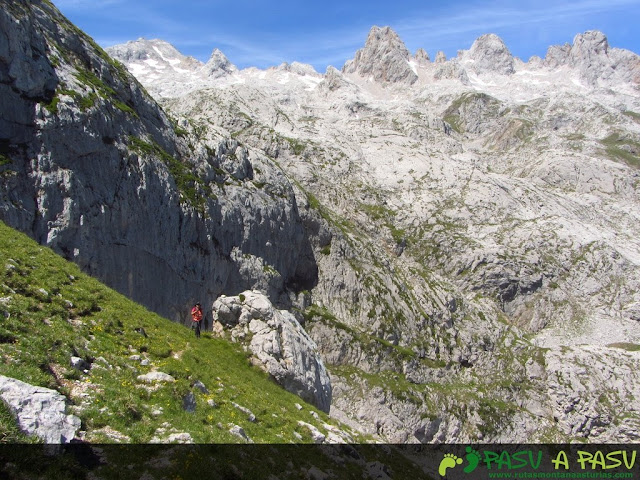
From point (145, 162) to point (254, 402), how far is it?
155 feet

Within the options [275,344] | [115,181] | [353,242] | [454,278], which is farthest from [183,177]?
[454,278]

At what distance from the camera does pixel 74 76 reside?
57500mm

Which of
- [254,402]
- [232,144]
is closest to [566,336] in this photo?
[232,144]

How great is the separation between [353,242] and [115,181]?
6239 cm

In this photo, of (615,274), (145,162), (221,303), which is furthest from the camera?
(615,274)

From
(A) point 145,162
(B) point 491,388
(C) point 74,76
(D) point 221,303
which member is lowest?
(B) point 491,388

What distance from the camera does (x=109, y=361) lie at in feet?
62.5

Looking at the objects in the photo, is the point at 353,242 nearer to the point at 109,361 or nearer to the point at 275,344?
the point at 275,344

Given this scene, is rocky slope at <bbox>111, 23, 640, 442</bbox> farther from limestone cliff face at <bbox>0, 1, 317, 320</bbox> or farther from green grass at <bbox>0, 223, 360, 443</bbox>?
green grass at <bbox>0, 223, 360, 443</bbox>

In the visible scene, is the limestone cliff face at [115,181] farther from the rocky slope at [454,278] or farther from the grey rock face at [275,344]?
the grey rock face at [275,344]

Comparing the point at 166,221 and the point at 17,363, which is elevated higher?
the point at 166,221

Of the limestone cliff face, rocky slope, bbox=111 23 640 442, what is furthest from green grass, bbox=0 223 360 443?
rocky slope, bbox=111 23 640 442

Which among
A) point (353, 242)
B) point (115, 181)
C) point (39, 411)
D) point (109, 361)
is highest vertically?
point (353, 242)

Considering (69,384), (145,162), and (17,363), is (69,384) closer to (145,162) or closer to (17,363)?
(17,363)
